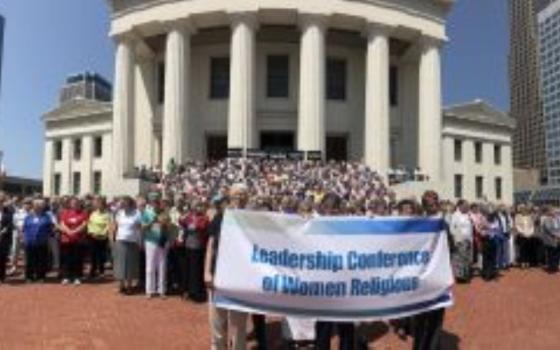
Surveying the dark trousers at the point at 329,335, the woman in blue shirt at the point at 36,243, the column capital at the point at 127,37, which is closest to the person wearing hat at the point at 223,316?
the dark trousers at the point at 329,335

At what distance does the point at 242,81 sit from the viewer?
41.7 meters

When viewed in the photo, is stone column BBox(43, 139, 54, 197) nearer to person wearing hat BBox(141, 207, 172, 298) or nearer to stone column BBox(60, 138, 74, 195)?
stone column BBox(60, 138, 74, 195)

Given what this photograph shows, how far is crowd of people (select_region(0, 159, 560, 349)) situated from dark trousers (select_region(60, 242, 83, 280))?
0.8 inches

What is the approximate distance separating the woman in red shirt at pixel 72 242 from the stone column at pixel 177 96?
24631 millimetres

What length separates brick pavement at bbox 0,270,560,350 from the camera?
37.5ft

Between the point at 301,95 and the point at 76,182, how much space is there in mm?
33199

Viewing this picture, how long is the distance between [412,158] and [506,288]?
31641 millimetres

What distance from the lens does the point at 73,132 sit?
67500 millimetres

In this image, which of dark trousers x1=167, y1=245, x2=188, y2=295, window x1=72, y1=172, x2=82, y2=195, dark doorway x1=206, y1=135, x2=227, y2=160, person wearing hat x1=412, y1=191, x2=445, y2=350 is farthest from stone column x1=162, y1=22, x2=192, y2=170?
person wearing hat x1=412, y1=191, x2=445, y2=350

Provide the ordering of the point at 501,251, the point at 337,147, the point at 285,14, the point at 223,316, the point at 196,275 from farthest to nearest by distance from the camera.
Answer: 1. the point at 337,147
2. the point at 285,14
3. the point at 501,251
4. the point at 196,275
5. the point at 223,316

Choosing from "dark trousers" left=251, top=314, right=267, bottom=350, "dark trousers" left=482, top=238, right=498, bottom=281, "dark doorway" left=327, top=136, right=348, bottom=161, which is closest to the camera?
"dark trousers" left=251, top=314, right=267, bottom=350

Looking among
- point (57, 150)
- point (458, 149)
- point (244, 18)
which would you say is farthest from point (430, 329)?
point (57, 150)

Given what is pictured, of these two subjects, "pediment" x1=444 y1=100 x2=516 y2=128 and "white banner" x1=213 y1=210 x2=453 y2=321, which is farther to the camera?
"pediment" x1=444 y1=100 x2=516 y2=128

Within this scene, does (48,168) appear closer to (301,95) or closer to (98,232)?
(301,95)
